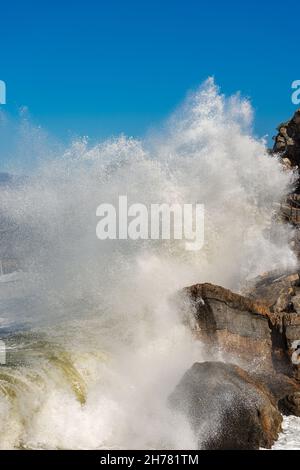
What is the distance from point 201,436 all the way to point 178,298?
23.0 feet

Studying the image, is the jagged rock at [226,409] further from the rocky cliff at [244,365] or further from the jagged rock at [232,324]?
the jagged rock at [232,324]

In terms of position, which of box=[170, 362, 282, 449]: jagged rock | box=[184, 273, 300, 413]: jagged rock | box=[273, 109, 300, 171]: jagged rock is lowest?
box=[170, 362, 282, 449]: jagged rock

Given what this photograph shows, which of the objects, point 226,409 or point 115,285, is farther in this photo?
point 115,285

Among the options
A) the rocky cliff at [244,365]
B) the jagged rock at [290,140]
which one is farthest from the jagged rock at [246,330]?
the jagged rock at [290,140]

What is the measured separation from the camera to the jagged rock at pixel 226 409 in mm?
13086

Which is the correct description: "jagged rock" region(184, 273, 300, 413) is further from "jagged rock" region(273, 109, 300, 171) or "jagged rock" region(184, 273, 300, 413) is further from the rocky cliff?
"jagged rock" region(273, 109, 300, 171)

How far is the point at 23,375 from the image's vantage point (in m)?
13.3

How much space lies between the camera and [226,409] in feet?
44.0

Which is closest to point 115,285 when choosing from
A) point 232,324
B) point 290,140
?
point 232,324

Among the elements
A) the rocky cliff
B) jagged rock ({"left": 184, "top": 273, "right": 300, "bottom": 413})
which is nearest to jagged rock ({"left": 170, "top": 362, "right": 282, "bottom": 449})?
the rocky cliff

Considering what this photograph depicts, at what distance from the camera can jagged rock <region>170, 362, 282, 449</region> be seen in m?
13.1

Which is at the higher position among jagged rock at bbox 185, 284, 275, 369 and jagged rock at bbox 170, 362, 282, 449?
jagged rock at bbox 185, 284, 275, 369

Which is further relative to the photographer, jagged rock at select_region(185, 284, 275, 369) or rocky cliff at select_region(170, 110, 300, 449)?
jagged rock at select_region(185, 284, 275, 369)

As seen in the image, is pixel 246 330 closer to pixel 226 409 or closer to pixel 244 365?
pixel 244 365
